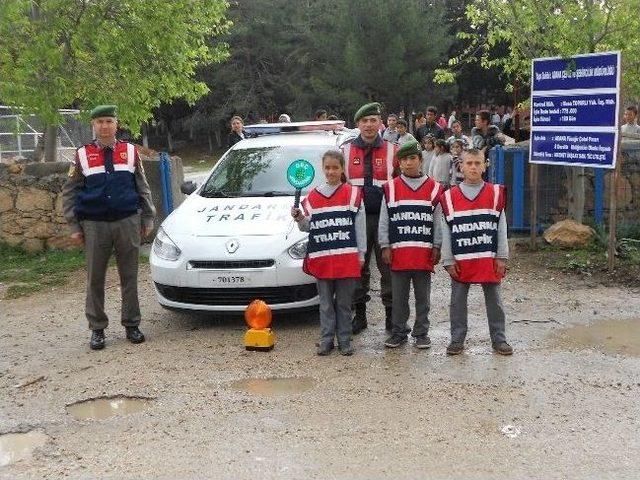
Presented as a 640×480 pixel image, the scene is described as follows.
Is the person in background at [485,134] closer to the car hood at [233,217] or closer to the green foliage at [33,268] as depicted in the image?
the car hood at [233,217]

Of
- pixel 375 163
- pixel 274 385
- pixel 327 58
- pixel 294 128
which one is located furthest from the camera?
pixel 327 58

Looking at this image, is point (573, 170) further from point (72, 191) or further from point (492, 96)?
point (492, 96)

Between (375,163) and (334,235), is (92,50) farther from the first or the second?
(334,235)

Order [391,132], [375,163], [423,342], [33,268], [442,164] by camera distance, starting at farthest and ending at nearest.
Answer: [391,132] < [442,164] < [33,268] < [375,163] < [423,342]

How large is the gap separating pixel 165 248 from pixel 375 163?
202 cm

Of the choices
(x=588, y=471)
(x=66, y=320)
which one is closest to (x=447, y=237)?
(x=588, y=471)

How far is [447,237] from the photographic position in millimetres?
5809

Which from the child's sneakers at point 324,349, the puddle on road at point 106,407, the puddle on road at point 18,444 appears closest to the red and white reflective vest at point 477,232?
the child's sneakers at point 324,349

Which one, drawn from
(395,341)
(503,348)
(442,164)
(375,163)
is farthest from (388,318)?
(442,164)

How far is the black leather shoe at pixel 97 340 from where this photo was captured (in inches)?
251

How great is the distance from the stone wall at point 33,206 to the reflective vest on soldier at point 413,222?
601cm

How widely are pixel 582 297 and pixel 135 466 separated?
4.92m

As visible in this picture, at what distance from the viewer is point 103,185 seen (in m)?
6.20

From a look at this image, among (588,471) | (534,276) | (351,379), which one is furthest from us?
(534,276)
